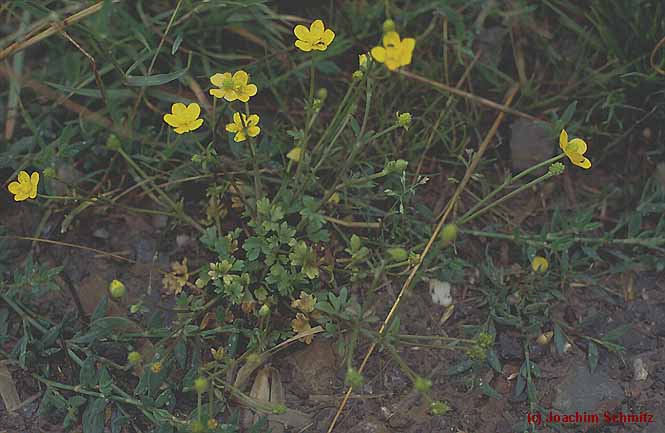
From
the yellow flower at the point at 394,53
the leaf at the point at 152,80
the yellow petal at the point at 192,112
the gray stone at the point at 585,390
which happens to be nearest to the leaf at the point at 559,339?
the gray stone at the point at 585,390

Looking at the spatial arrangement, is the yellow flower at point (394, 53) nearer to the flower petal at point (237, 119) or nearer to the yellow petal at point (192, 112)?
the flower petal at point (237, 119)

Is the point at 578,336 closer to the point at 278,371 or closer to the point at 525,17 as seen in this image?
the point at 278,371

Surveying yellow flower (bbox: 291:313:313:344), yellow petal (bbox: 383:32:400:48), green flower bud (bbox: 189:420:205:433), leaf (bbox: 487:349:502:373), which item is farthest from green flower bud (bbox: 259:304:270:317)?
yellow petal (bbox: 383:32:400:48)

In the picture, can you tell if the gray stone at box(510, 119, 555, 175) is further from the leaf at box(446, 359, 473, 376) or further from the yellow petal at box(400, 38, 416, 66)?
the yellow petal at box(400, 38, 416, 66)

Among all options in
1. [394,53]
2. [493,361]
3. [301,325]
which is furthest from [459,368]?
[394,53]

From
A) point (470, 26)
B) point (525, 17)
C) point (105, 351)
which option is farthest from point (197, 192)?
point (525, 17)
